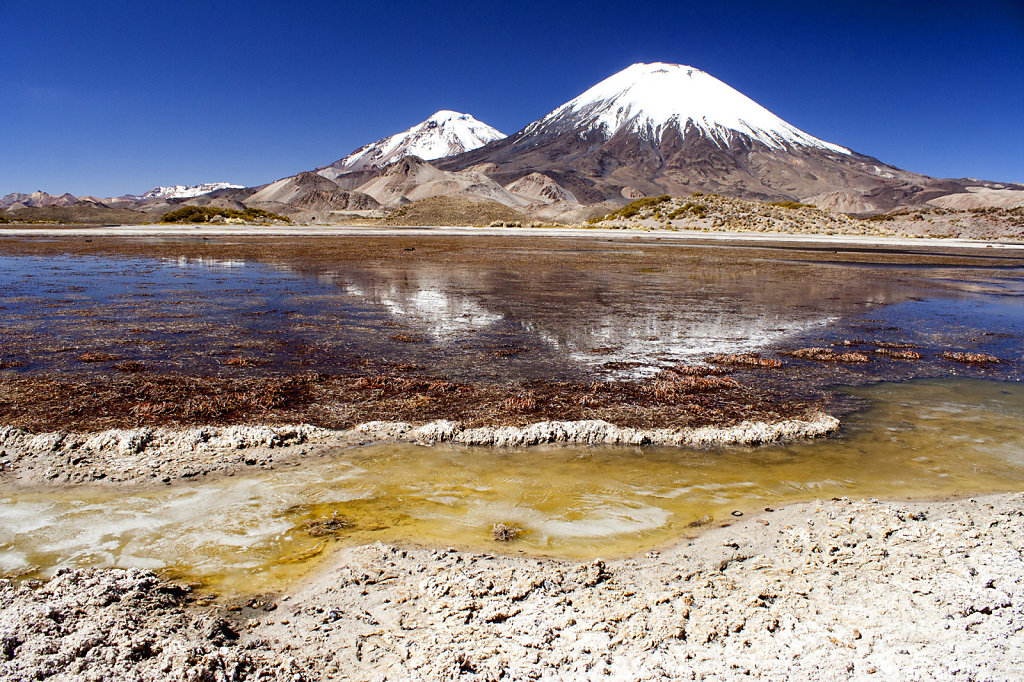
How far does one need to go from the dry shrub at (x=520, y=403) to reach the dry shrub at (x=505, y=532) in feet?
8.89

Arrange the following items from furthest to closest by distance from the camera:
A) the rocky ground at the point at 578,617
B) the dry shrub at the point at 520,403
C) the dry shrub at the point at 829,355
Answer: the dry shrub at the point at 829,355, the dry shrub at the point at 520,403, the rocky ground at the point at 578,617

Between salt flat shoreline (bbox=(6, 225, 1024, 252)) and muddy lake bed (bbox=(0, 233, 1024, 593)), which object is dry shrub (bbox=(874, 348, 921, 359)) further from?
salt flat shoreline (bbox=(6, 225, 1024, 252))

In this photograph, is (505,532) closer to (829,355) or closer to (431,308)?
(829,355)

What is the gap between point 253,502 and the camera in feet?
17.5

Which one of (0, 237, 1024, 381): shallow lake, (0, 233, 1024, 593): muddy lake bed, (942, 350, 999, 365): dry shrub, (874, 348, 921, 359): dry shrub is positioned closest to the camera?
(0, 233, 1024, 593): muddy lake bed

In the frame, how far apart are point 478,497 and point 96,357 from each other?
8.10 meters

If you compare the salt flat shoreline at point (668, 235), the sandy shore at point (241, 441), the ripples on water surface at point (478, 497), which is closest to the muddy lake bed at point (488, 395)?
the ripples on water surface at point (478, 497)

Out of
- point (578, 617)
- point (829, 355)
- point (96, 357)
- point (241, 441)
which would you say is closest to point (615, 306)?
point (829, 355)

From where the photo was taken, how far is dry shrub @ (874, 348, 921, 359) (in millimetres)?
11305

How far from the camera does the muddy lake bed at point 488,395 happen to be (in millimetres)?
4879

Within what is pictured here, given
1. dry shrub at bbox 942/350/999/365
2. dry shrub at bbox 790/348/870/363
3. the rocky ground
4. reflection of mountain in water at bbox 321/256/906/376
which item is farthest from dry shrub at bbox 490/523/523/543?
dry shrub at bbox 942/350/999/365

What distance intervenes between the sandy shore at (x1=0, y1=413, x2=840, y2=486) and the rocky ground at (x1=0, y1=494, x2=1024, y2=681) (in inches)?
86.5

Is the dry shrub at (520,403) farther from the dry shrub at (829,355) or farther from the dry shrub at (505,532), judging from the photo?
the dry shrub at (829,355)

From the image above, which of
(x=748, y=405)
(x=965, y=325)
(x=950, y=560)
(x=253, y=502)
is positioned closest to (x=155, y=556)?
(x=253, y=502)
